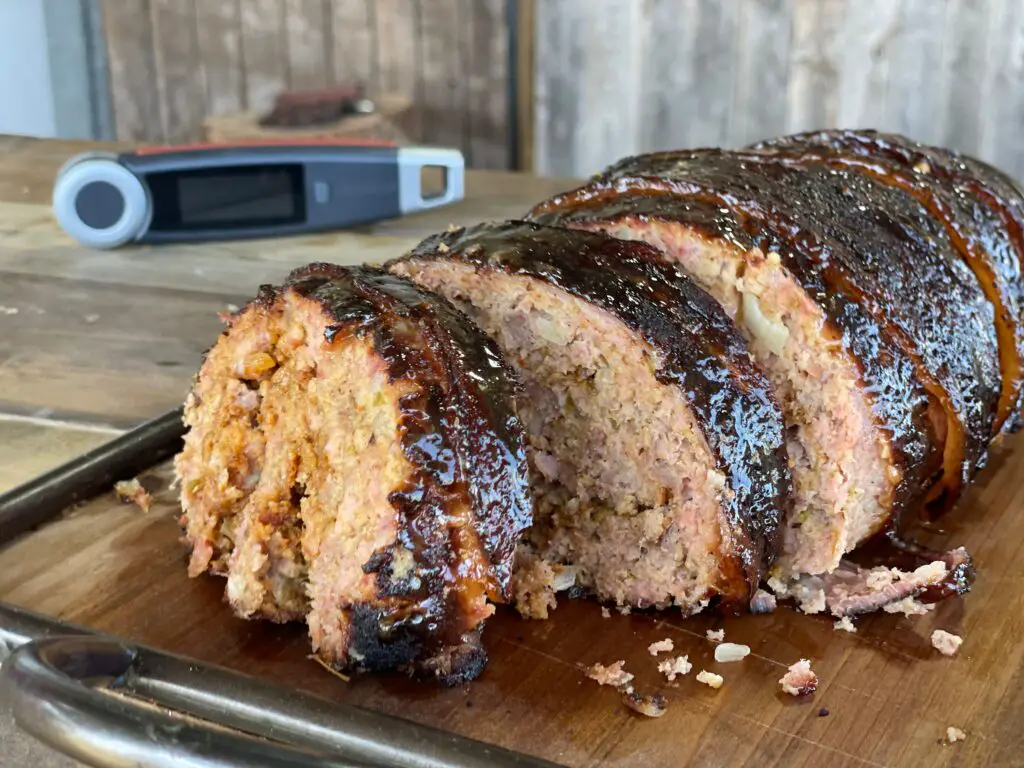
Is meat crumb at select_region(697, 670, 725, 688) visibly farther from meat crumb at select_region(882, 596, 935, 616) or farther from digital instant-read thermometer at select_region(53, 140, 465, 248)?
digital instant-read thermometer at select_region(53, 140, 465, 248)

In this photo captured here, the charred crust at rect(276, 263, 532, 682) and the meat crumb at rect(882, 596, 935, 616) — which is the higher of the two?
the charred crust at rect(276, 263, 532, 682)

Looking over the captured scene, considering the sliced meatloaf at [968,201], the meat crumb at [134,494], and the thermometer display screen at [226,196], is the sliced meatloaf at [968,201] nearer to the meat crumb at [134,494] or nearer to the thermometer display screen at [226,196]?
the meat crumb at [134,494]

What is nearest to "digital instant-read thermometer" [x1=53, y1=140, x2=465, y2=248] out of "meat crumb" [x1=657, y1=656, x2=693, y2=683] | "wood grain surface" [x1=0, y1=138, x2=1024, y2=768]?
"wood grain surface" [x1=0, y1=138, x2=1024, y2=768]

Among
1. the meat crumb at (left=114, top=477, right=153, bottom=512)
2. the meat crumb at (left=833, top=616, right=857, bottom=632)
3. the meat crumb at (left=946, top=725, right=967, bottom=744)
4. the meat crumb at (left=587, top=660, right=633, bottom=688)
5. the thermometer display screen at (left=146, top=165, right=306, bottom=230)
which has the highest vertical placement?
the thermometer display screen at (left=146, top=165, right=306, bottom=230)

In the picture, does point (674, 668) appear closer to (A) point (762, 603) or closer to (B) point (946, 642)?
(A) point (762, 603)

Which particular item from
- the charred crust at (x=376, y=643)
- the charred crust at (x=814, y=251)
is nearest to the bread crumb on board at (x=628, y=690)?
the charred crust at (x=376, y=643)

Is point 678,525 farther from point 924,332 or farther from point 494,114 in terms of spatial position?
point 494,114

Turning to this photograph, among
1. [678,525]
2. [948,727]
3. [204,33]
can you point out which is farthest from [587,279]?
[204,33]
